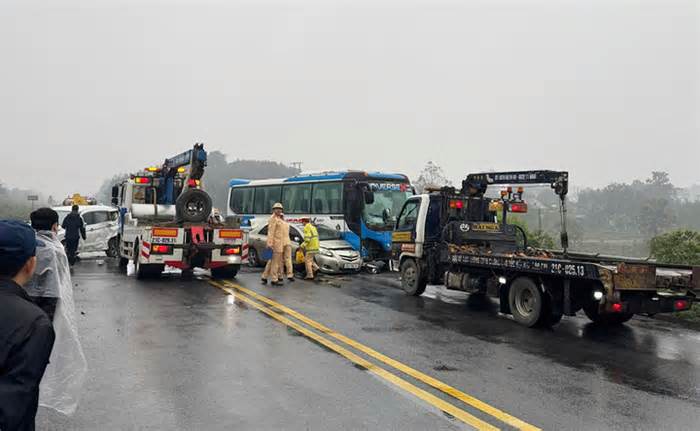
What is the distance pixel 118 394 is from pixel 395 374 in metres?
2.70

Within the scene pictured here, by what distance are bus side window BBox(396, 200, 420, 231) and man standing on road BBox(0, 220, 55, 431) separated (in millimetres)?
10561

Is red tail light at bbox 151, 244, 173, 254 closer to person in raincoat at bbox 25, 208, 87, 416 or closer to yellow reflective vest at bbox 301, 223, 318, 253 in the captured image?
yellow reflective vest at bbox 301, 223, 318, 253

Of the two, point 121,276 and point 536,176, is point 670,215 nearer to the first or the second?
point 536,176

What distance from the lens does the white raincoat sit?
316 centimetres

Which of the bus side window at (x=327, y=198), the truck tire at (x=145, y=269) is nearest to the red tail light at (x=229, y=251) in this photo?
the truck tire at (x=145, y=269)

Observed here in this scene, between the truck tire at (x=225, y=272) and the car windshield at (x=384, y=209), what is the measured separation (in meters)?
5.02

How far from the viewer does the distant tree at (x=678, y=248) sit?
12555 mm

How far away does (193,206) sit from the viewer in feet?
49.7

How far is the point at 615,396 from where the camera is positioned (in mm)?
5660

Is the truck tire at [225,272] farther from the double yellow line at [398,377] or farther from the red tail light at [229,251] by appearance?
the double yellow line at [398,377]

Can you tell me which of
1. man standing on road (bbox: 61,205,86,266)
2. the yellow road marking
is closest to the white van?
man standing on road (bbox: 61,205,86,266)

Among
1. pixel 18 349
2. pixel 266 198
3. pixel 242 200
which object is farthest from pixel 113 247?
pixel 18 349

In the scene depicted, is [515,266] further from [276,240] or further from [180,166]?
[180,166]

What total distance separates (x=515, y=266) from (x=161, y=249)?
340 inches
